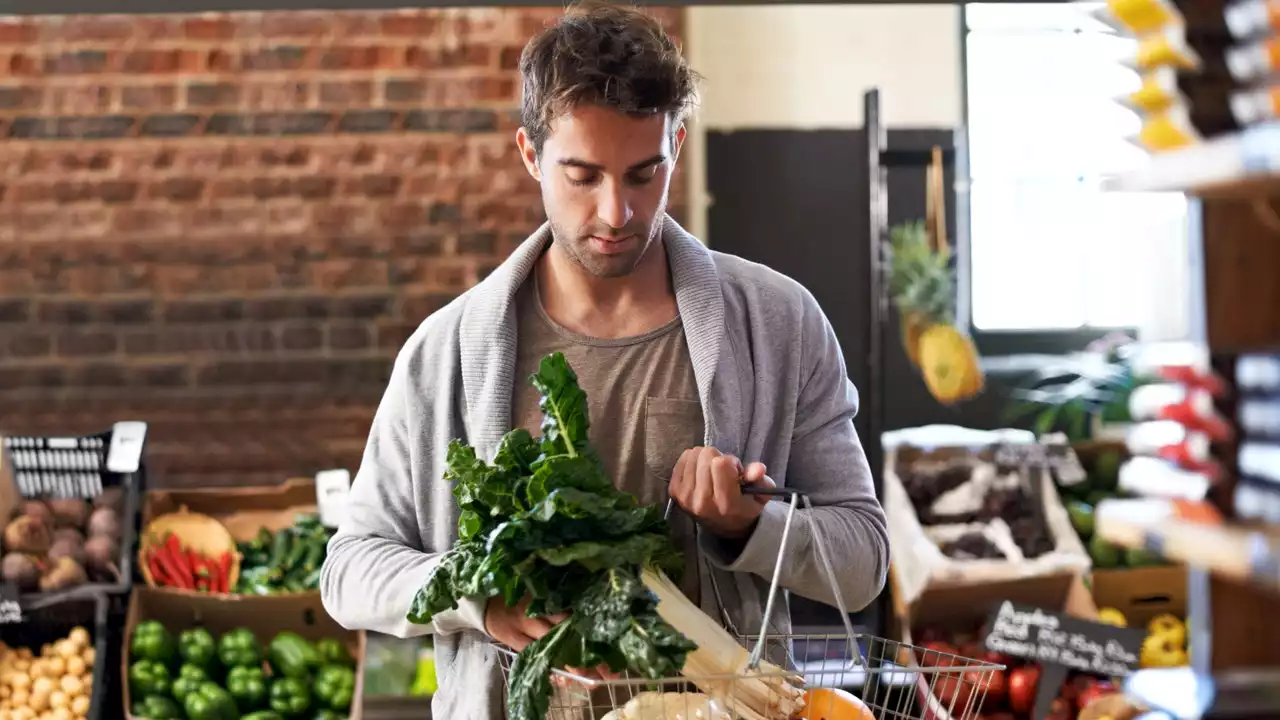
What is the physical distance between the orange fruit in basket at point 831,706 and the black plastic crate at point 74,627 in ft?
9.09

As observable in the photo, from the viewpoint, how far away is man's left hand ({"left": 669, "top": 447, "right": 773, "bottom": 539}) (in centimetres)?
167

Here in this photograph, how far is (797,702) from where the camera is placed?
1.62m

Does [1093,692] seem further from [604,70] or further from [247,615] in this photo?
[604,70]

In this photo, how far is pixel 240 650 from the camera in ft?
13.3

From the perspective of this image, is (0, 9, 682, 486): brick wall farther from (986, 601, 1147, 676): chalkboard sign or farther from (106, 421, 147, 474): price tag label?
(986, 601, 1147, 676): chalkboard sign

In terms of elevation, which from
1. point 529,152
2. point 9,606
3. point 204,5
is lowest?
point 9,606

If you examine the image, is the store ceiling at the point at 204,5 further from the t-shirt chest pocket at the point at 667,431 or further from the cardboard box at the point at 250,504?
the cardboard box at the point at 250,504

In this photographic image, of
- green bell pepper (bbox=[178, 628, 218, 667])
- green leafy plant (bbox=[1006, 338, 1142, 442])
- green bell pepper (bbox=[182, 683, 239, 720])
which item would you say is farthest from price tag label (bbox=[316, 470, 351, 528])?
green leafy plant (bbox=[1006, 338, 1142, 442])

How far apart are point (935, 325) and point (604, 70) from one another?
10.3 feet

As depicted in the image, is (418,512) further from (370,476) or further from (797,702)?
(797,702)

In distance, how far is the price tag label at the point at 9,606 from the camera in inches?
151

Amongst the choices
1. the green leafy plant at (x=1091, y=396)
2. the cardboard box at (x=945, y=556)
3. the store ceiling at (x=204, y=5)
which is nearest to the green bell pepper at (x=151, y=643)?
the store ceiling at (x=204, y=5)

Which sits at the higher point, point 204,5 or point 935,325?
point 204,5

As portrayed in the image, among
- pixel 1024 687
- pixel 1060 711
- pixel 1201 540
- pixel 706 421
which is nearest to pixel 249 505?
pixel 1024 687
